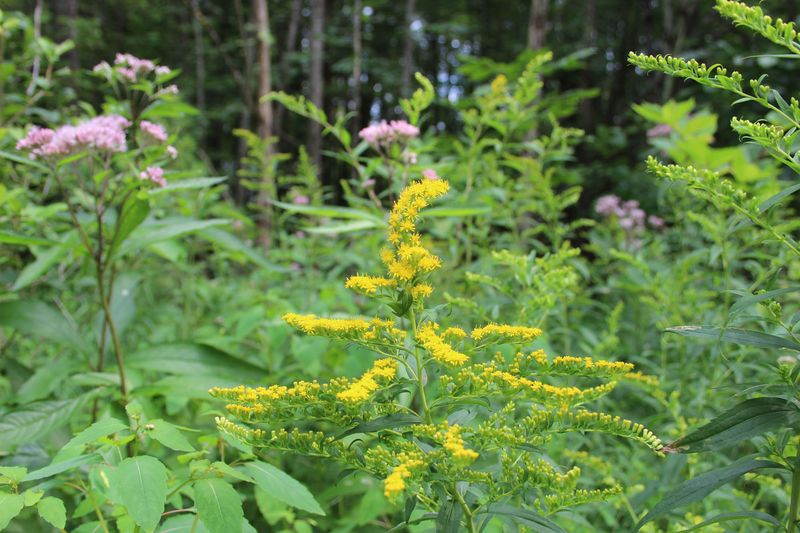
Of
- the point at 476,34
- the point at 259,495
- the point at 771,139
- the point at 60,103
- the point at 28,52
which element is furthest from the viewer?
the point at 476,34

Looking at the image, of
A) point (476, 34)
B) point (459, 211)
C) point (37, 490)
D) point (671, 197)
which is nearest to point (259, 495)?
point (37, 490)

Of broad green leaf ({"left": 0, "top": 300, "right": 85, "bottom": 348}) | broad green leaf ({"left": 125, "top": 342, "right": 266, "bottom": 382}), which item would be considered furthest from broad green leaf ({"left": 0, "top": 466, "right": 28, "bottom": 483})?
broad green leaf ({"left": 0, "top": 300, "right": 85, "bottom": 348})

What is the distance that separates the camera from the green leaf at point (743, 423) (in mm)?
966

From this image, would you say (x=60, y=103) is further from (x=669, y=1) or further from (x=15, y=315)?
(x=669, y=1)

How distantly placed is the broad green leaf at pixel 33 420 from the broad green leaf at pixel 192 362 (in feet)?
0.85

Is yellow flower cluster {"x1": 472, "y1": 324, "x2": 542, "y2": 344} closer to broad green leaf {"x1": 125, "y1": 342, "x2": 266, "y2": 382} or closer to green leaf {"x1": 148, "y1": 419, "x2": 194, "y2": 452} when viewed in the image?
green leaf {"x1": 148, "y1": 419, "x2": 194, "y2": 452}

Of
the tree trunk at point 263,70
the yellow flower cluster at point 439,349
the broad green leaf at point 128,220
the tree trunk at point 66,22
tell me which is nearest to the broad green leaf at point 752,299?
the yellow flower cluster at point 439,349

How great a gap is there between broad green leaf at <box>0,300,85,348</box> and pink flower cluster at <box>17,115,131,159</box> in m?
0.49

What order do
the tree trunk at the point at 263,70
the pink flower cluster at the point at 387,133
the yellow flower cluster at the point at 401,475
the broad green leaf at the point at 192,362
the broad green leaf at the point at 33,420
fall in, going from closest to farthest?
the yellow flower cluster at the point at 401,475, the broad green leaf at the point at 33,420, the broad green leaf at the point at 192,362, the pink flower cluster at the point at 387,133, the tree trunk at the point at 263,70

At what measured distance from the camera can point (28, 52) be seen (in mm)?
2920

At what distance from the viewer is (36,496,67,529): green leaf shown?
965mm

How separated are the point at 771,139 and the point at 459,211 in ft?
3.70

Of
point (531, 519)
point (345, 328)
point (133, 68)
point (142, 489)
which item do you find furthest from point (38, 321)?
point (531, 519)

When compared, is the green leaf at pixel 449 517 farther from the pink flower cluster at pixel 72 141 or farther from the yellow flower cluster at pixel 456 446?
the pink flower cluster at pixel 72 141
